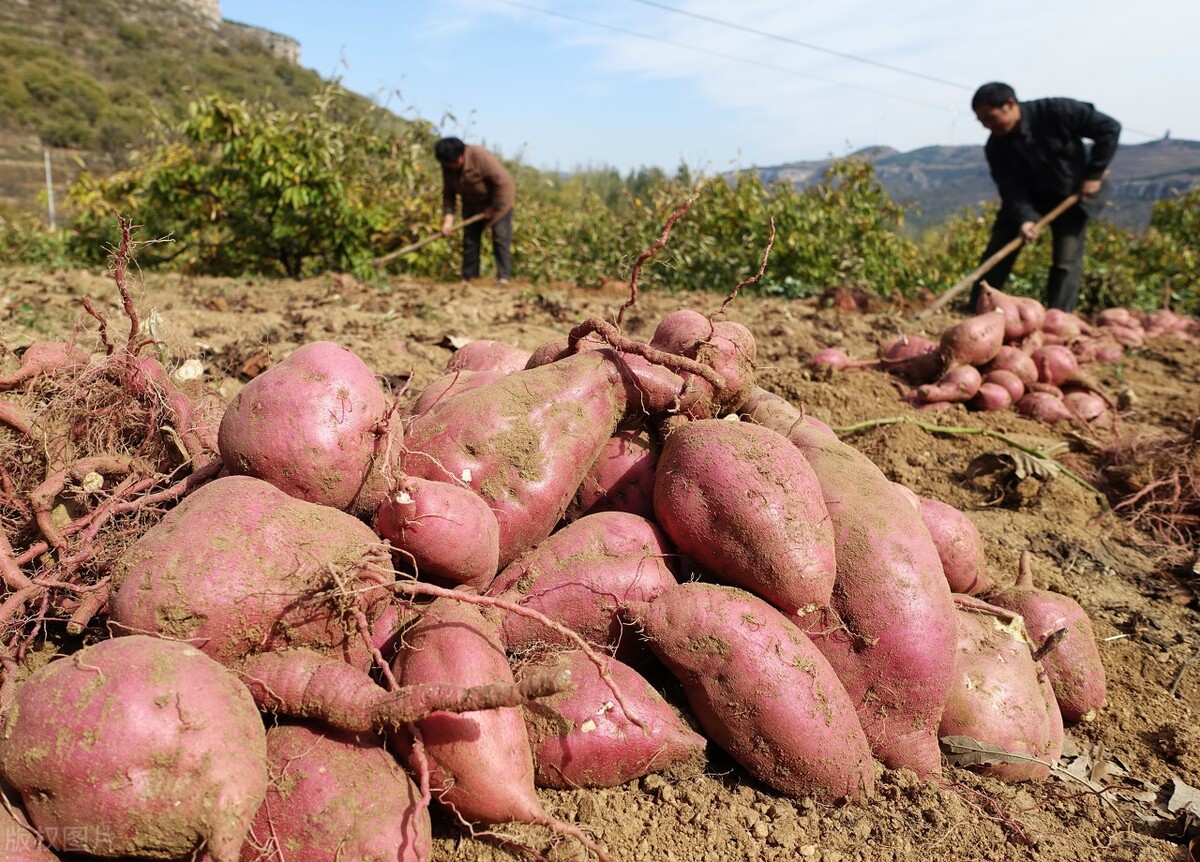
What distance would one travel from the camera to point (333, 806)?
1.37 metres

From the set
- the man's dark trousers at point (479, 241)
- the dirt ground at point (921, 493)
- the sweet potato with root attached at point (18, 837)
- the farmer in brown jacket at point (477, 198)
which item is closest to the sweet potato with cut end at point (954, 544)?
the dirt ground at point (921, 493)

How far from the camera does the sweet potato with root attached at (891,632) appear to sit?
73.4 inches

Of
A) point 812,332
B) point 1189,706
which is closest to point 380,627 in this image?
point 1189,706

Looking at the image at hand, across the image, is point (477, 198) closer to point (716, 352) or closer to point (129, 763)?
point (716, 352)

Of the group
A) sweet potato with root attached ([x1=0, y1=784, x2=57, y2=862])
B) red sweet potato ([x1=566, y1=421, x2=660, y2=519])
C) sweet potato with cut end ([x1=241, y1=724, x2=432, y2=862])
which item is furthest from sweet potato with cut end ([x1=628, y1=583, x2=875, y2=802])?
sweet potato with root attached ([x1=0, y1=784, x2=57, y2=862])

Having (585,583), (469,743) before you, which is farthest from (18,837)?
(585,583)

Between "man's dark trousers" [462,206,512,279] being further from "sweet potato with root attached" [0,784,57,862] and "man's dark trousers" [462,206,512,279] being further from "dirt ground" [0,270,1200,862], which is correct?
"sweet potato with root attached" [0,784,57,862]

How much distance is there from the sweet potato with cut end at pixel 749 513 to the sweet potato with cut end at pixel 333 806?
96cm

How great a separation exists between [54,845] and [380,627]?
68 centimetres

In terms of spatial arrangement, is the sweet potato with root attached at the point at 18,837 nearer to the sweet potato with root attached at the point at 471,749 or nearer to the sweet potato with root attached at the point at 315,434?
the sweet potato with root attached at the point at 471,749

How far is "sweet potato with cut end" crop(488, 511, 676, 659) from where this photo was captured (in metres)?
1.89

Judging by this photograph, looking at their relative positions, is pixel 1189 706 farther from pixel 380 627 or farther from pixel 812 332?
pixel 812 332

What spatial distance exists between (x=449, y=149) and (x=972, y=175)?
46012 mm

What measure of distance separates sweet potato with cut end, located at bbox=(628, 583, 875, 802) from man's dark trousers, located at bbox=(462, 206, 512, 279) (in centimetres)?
834
